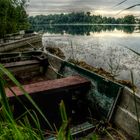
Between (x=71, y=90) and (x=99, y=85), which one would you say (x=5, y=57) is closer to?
(x=71, y=90)

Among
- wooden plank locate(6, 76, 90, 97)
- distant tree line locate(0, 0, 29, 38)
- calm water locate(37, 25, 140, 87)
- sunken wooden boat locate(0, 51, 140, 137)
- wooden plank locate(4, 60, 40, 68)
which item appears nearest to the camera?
sunken wooden boat locate(0, 51, 140, 137)

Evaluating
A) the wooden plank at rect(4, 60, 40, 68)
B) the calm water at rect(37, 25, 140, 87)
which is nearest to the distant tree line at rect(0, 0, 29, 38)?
the calm water at rect(37, 25, 140, 87)

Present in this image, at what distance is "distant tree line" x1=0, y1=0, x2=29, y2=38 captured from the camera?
21.4 meters

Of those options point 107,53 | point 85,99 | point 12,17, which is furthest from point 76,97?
point 107,53

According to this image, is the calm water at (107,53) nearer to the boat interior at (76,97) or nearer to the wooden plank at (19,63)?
the boat interior at (76,97)

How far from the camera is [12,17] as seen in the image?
24.0 metres

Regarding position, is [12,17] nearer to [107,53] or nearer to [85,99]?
[107,53]

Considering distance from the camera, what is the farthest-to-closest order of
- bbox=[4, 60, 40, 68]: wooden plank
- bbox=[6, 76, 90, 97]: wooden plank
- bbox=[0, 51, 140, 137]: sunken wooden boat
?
bbox=[4, 60, 40, 68]: wooden plank
bbox=[6, 76, 90, 97]: wooden plank
bbox=[0, 51, 140, 137]: sunken wooden boat

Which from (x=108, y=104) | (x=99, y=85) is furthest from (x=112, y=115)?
(x=99, y=85)

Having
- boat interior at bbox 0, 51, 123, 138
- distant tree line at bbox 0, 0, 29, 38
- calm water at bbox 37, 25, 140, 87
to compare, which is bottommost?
calm water at bbox 37, 25, 140, 87

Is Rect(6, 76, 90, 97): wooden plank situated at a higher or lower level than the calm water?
higher

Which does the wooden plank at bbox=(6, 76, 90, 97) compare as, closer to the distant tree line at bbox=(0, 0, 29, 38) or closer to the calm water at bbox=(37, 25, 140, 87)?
the calm water at bbox=(37, 25, 140, 87)

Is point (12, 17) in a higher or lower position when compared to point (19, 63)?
higher

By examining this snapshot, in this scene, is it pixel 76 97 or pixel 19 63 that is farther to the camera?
pixel 19 63
